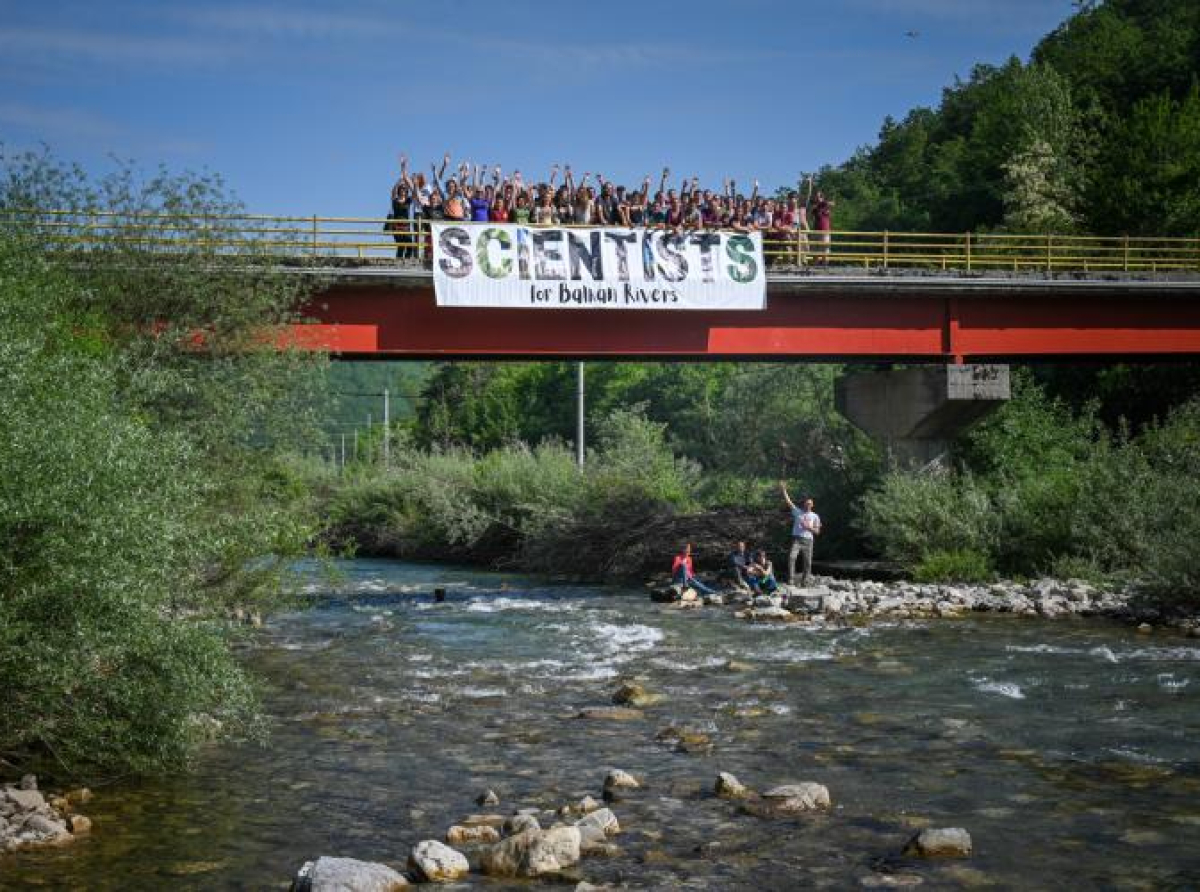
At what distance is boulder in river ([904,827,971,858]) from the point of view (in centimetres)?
1105

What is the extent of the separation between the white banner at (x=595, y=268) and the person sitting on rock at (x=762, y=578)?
628 centimetres

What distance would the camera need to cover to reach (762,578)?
31.8 metres

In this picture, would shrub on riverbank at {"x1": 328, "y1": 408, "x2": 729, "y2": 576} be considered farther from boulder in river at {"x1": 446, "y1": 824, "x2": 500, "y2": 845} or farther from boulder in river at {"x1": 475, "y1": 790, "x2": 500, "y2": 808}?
boulder in river at {"x1": 446, "y1": 824, "x2": 500, "y2": 845}

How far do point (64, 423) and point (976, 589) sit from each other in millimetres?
22067

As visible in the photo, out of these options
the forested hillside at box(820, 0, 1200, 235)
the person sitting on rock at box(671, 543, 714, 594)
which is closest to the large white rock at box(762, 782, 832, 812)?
the person sitting on rock at box(671, 543, 714, 594)

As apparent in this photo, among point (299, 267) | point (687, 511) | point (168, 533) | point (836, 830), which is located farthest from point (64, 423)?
point (687, 511)

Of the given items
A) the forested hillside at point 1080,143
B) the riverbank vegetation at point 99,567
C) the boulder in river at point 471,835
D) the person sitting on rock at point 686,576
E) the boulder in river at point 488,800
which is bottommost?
Answer: the person sitting on rock at point 686,576

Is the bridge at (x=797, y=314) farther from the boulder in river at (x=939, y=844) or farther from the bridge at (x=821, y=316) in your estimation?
the boulder in river at (x=939, y=844)

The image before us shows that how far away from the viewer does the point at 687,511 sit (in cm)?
4188

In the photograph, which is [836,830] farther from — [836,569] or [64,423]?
[836,569]

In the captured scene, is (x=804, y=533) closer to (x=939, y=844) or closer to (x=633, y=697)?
(x=633, y=697)

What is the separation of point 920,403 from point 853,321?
361 centimetres

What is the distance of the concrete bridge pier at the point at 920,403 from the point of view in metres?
34.9

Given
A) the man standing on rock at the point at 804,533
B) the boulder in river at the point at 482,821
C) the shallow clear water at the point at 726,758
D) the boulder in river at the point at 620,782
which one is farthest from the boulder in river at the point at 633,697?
the man standing on rock at the point at 804,533
